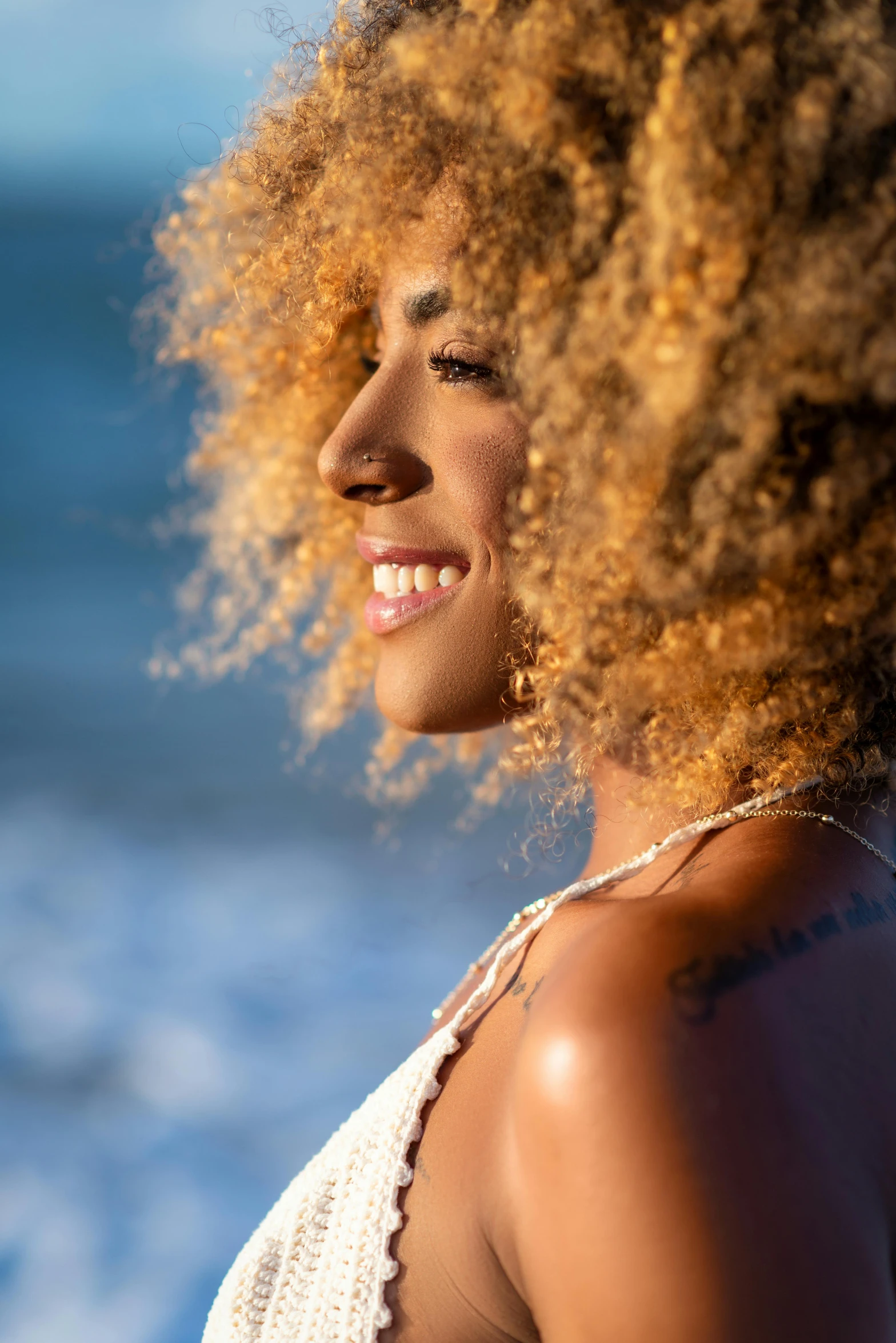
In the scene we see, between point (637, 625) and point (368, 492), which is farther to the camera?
point (368, 492)

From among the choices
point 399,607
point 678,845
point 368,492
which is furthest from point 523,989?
point 368,492

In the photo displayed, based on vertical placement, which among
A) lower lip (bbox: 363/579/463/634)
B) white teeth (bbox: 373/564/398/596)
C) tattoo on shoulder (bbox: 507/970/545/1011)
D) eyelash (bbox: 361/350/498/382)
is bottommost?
tattoo on shoulder (bbox: 507/970/545/1011)

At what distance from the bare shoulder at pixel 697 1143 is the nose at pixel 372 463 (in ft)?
1.74

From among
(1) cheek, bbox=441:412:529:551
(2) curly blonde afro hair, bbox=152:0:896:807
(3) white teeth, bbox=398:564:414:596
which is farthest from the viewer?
(3) white teeth, bbox=398:564:414:596

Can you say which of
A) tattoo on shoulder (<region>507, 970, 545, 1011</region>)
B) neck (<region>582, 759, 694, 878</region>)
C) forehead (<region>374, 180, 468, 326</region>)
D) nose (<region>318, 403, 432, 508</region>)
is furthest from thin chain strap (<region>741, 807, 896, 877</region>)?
forehead (<region>374, 180, 468, 326</region>)

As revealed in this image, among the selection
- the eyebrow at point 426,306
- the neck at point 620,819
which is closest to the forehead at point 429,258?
the eyebrow at point 426,306

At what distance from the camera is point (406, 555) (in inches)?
45.7

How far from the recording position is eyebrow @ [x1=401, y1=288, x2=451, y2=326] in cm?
110

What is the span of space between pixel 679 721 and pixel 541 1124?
1.35 feet

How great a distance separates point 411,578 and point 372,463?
0.12 meters

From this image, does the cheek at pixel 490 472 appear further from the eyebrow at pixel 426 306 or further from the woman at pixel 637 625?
the eyebrow at pixel 426 306

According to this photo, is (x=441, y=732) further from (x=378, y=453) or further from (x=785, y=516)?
(x=785, y=516)

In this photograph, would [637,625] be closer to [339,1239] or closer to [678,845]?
[678,845]

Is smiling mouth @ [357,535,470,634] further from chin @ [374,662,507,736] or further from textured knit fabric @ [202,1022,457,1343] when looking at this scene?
textured knit fabric @ [202,1022,457,1343]
